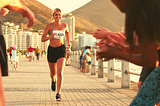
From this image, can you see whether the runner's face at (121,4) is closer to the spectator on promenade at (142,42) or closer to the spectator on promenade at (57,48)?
the spectator on promenade at (142,42)

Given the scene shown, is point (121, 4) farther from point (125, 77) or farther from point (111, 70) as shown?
point (111, 70)

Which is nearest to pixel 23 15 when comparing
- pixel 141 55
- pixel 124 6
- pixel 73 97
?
pixel 124 6

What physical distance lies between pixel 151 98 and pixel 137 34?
1.69 ft

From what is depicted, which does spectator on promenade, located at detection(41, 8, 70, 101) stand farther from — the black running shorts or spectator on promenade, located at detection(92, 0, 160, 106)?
spectator on promenade, located at detection(92, 0, 160, 106)

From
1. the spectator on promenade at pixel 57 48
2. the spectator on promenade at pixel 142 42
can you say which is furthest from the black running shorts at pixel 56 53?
the spectator on promenade at pixel 142 42

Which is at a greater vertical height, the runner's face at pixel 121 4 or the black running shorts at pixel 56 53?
the runner's face at pixel 121 4

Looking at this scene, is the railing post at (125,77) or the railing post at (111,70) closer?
the railing post at (125,77)

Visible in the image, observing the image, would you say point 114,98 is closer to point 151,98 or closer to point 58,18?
point 58,18

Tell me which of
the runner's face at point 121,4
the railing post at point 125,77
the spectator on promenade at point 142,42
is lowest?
the railing post at point 125,77

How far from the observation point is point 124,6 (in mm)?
2242

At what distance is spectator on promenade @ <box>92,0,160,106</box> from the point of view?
2082 mm

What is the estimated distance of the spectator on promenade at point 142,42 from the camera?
2082mm

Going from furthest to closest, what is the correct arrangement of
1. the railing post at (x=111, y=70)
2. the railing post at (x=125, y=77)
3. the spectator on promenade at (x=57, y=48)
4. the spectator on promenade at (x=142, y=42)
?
the railing post at (x=111, y=70) → the railing post at (x=125, y=77) → the spectator on promenade at (x=57, y=48) → the spectator on promenade at (x=142, y=42)

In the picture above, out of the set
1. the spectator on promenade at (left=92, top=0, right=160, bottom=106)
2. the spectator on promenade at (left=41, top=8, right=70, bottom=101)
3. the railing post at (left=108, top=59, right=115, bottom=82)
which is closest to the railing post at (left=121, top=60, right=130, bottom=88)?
the railing post at (left=108, top=59, right=115, bottom=82)
